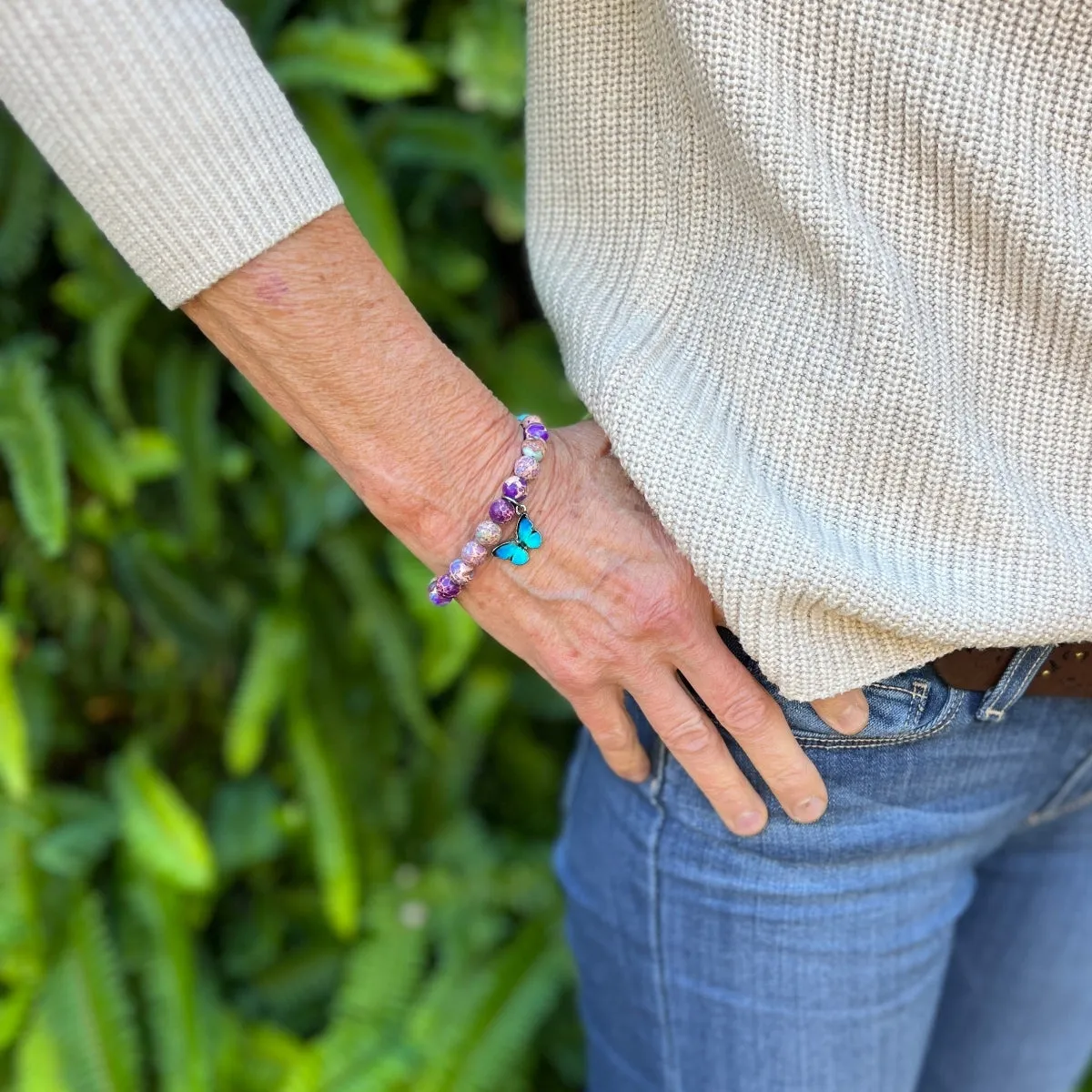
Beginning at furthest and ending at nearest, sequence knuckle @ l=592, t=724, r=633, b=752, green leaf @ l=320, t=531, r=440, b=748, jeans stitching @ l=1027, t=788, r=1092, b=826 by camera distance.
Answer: green leaf @ l=320, t=531, r=440, b=748
jeans stitching @ l=1027, t=788, r=1092, b=826
knuckle @ l=592, t=724, r=633, b=752

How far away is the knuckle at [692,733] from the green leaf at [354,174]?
120 cm

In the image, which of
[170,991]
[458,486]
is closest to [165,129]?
[458,486]

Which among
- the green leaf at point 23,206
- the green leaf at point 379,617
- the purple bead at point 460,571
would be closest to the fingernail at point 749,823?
the purple bead at point 460,571

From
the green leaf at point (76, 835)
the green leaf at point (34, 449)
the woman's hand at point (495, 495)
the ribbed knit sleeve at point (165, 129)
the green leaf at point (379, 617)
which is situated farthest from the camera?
the green leaf at point (379, 617)

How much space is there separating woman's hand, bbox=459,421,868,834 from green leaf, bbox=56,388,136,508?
1245 millimetres

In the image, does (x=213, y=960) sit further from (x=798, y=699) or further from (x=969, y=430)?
(x=969, y=430)

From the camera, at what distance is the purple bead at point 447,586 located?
899mm

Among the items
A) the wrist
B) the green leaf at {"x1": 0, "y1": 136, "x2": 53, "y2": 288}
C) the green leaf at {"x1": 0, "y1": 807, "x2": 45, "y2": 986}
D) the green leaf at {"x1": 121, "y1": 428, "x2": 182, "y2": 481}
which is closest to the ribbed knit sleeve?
the wrist

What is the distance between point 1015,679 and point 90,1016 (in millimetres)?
1787

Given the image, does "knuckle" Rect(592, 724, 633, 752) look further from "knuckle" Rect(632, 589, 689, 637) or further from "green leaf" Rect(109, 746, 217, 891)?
"green leaf" Rect(109, 746, 217, 891)

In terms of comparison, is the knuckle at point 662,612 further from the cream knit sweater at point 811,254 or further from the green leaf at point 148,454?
the green leaf at point 148,454

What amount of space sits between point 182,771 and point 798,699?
186cm

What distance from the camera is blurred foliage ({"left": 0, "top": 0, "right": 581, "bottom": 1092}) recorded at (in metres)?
1.91

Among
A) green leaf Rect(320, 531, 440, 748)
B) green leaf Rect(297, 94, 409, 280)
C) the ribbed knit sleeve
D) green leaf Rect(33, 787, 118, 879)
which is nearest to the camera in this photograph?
the ribbed knit sleeve
